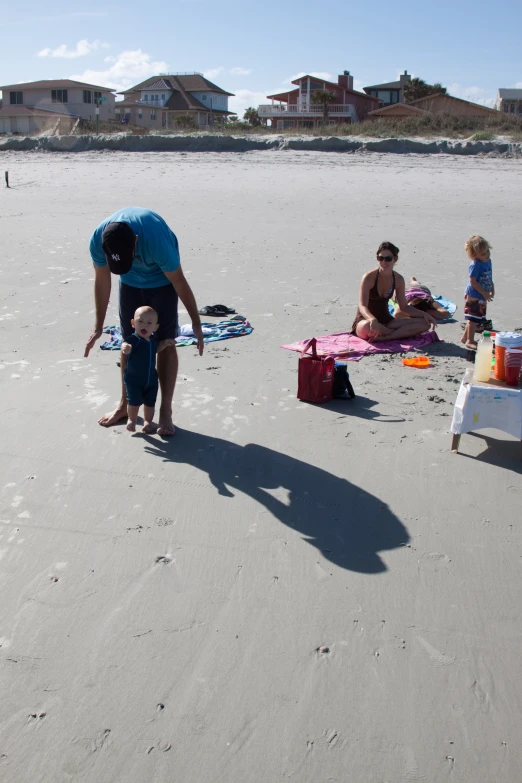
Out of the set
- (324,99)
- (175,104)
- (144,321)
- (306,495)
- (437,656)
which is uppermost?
(175,104)

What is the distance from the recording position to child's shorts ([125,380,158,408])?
14.8 feet

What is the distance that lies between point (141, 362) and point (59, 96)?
179 feet

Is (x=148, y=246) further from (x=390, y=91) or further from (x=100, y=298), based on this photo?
(x=390, y=91)

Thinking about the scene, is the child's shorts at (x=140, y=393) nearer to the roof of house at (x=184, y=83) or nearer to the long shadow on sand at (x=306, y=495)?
the long shadow on sand at (x=306, y=495)

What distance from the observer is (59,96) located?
52.7 m

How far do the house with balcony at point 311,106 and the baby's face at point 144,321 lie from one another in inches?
1787

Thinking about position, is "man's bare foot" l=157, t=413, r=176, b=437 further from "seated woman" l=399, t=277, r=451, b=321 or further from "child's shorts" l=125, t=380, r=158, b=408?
"seated woman" l=399, t=277, r=451, b=321

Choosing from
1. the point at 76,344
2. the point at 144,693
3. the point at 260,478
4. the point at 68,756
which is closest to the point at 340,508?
the point at 260,478

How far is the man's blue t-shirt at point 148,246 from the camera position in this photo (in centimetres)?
414

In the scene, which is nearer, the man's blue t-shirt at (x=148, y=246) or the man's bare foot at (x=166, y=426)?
the man's blue t-shirt at (x=148, y=246)

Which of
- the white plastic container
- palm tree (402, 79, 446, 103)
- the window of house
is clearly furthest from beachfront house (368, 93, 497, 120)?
the white plastic container

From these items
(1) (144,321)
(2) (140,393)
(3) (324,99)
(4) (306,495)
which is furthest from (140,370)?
(3) (324,99)

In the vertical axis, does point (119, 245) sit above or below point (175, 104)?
below

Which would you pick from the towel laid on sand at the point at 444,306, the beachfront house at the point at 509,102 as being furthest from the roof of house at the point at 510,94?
the towel laid on sand at the point at 444,306
